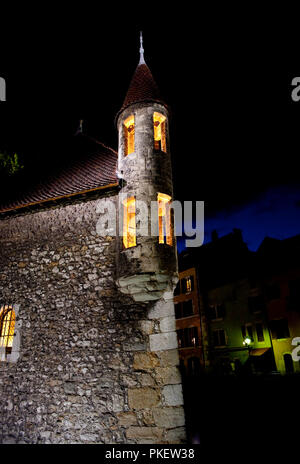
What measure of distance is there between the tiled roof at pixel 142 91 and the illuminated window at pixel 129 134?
0.45 m

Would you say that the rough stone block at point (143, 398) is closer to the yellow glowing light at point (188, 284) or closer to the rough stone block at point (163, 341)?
the rough stone block at point (163, 341)

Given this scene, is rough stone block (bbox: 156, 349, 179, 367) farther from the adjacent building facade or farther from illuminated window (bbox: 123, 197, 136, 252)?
the adjacent building facade

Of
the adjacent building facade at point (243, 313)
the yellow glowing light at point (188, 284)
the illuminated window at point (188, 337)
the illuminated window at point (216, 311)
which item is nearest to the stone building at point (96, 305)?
the adjacent building facade at point (243, 313)

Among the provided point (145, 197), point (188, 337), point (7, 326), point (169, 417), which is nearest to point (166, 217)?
point (145, 197)

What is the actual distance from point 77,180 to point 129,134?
7.53 feet

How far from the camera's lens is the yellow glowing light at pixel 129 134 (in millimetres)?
9123

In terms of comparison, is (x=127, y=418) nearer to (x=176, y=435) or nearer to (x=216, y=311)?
(x=176, y=435)

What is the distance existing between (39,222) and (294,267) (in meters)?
22.5

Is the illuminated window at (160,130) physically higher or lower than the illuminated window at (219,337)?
higher

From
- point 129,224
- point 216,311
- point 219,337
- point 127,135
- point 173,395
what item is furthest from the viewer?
point 216,311

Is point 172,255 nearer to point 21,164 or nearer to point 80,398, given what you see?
point 80,398

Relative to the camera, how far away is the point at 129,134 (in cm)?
957
